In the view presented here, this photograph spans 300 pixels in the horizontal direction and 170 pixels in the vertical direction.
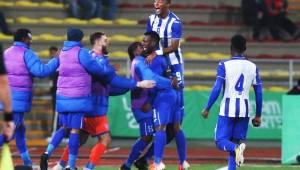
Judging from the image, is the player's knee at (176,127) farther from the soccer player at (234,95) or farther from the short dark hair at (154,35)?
the short dark hair at (154,35)

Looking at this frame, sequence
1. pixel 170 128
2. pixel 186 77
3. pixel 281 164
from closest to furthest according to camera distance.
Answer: pixel 170 128
pixel 281 164
pixel 186 77

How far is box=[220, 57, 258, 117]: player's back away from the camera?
1530 cm

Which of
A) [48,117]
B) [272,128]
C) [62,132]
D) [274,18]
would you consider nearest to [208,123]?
[272,128]

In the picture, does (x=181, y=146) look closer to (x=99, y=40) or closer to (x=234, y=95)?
(x=234, y=95)

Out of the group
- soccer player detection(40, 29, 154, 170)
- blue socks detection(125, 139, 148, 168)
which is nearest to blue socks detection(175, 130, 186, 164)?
blue socks detection(125, 139, 148, 168)

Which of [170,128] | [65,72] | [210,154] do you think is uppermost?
[65,72]

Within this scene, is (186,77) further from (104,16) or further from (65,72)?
(65,72)

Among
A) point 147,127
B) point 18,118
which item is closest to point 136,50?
point 147,127

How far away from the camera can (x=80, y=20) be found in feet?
96.1

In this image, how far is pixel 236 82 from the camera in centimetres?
1535

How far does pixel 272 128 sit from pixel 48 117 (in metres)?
5.51

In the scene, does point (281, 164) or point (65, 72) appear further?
point (281, 164)

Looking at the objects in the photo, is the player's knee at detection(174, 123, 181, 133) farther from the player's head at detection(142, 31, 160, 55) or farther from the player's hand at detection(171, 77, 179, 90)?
Answer: the player's head at detection(142, 31, 160, 55)

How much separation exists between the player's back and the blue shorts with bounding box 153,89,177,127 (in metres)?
0.95
